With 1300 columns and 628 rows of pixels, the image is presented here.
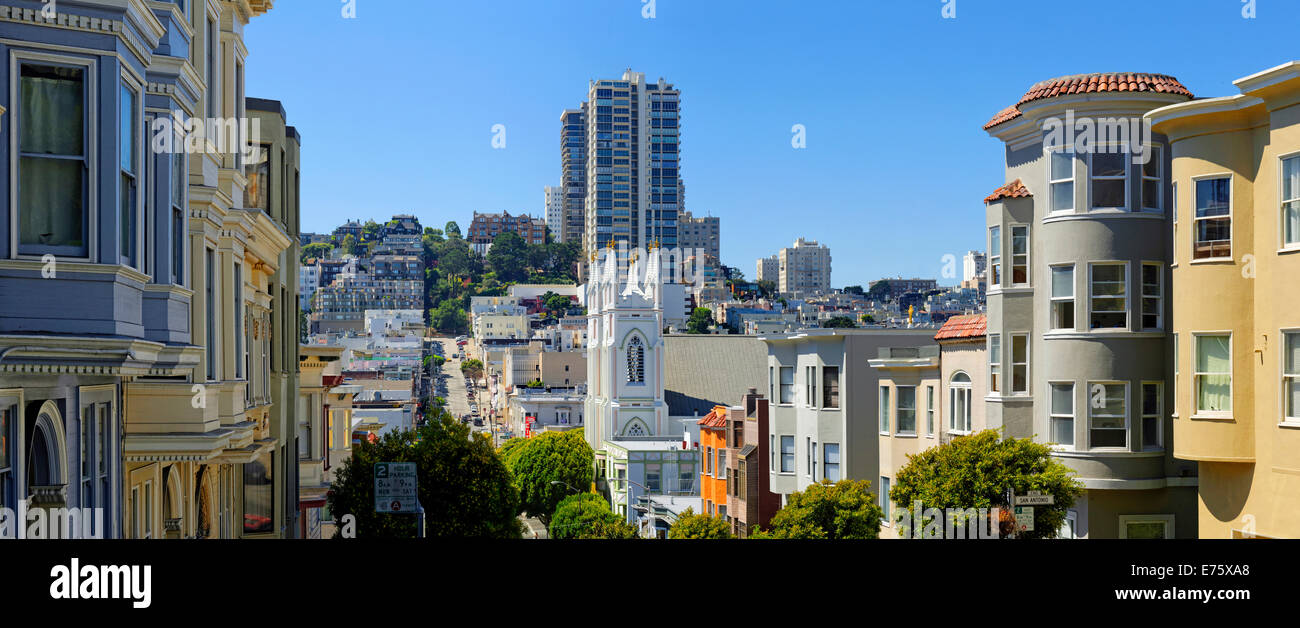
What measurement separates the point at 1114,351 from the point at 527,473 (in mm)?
77563

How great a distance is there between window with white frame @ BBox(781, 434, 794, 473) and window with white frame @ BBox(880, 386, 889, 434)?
9.23 metres

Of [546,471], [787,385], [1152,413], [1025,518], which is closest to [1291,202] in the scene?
[1152,413]

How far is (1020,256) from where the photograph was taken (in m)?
28.9

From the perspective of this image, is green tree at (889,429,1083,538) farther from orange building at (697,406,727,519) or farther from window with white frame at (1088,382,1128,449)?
orange building at (697,406,727,519)

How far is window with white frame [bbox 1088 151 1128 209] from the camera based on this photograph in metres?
26.8

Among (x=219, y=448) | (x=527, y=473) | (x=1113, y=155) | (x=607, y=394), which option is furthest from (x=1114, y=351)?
(x=607, y=394)

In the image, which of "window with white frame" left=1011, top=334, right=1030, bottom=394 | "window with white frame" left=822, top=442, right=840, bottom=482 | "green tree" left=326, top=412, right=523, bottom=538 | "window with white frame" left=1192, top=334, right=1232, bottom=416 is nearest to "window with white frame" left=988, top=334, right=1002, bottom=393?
"window with white frame" left=1011, top=334, right=1030, bottom=394

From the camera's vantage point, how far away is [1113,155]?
88.1 ft

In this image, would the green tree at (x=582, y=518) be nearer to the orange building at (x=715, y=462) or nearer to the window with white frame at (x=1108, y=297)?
the orange building at (x=715, y=462)

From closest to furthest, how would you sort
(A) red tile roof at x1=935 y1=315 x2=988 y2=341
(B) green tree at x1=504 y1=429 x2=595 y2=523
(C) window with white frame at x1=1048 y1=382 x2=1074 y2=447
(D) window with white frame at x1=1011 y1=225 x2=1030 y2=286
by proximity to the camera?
(C) window with white frame at x1=1048 y1=382 x2=1074 y2=447 < (D) window with white frame at x1=1011 y1=225 x2=1030 y2=286 < (A) red tile roof at x1=935 y1=315 x2=988 y2=341 < (B) green tree at x1=504 y1=429 x2=595 y2=523

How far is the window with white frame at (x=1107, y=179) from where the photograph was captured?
87.9ft

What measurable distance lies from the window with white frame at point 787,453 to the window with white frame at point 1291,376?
Result: 2986 cm

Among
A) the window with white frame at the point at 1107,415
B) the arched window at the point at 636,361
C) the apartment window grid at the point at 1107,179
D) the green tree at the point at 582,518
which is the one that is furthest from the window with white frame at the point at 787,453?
the arched window at the point at 636,361
